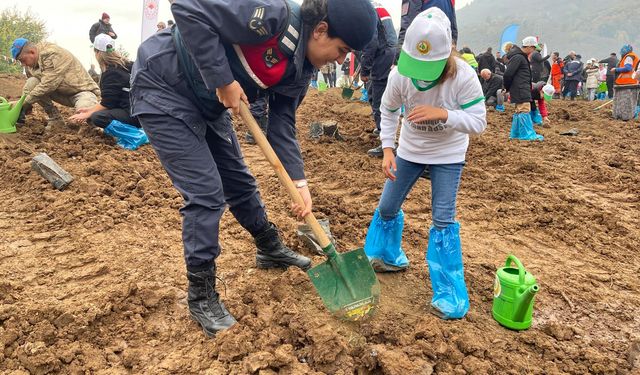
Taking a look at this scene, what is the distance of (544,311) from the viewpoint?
2.75 metres

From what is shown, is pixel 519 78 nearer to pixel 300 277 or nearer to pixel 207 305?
pixel 300 277

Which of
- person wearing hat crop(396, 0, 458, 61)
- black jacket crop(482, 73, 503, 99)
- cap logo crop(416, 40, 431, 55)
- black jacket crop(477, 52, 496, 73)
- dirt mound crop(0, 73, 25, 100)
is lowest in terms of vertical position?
dirt mound crop(0, 73, 25, 100)

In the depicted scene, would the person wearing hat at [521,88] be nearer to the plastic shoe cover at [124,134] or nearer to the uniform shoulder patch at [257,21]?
the plastic shoe cover at [124,134]

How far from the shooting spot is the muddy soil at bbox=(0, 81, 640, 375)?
7.04 ft

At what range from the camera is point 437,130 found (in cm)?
259

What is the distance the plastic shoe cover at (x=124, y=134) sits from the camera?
19.2 ft

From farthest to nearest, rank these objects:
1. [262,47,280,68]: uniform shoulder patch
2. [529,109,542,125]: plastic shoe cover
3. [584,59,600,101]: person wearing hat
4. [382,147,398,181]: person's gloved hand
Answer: [584,59,600,101]: person wearing hat → [529,109,542,125]: plastic shoe cover → [382,147,398,181]: person's gloved hand → [262,47,280,68]: uniform shoulder patch

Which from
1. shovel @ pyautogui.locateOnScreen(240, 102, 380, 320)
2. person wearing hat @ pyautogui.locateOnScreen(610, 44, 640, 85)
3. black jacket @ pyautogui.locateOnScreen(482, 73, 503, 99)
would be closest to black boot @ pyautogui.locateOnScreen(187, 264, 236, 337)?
shovel @ pyautogui.locateOnScreen(240, 102, 380, 320)

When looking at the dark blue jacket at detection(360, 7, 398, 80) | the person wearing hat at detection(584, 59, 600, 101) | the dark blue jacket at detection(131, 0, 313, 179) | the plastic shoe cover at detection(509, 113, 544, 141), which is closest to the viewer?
the dark blue jacket at detection(131, 0, 313, 179)

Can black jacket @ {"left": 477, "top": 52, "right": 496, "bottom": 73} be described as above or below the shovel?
above

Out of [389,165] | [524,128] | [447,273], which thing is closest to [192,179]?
[389,165]

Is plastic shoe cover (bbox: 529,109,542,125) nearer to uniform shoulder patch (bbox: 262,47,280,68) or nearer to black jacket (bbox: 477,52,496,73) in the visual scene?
black jacket (bbox: 477,52,496,73)

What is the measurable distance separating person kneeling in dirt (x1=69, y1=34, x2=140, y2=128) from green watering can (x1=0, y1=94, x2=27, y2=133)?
107cm

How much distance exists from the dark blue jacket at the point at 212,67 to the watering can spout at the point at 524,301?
135cm
